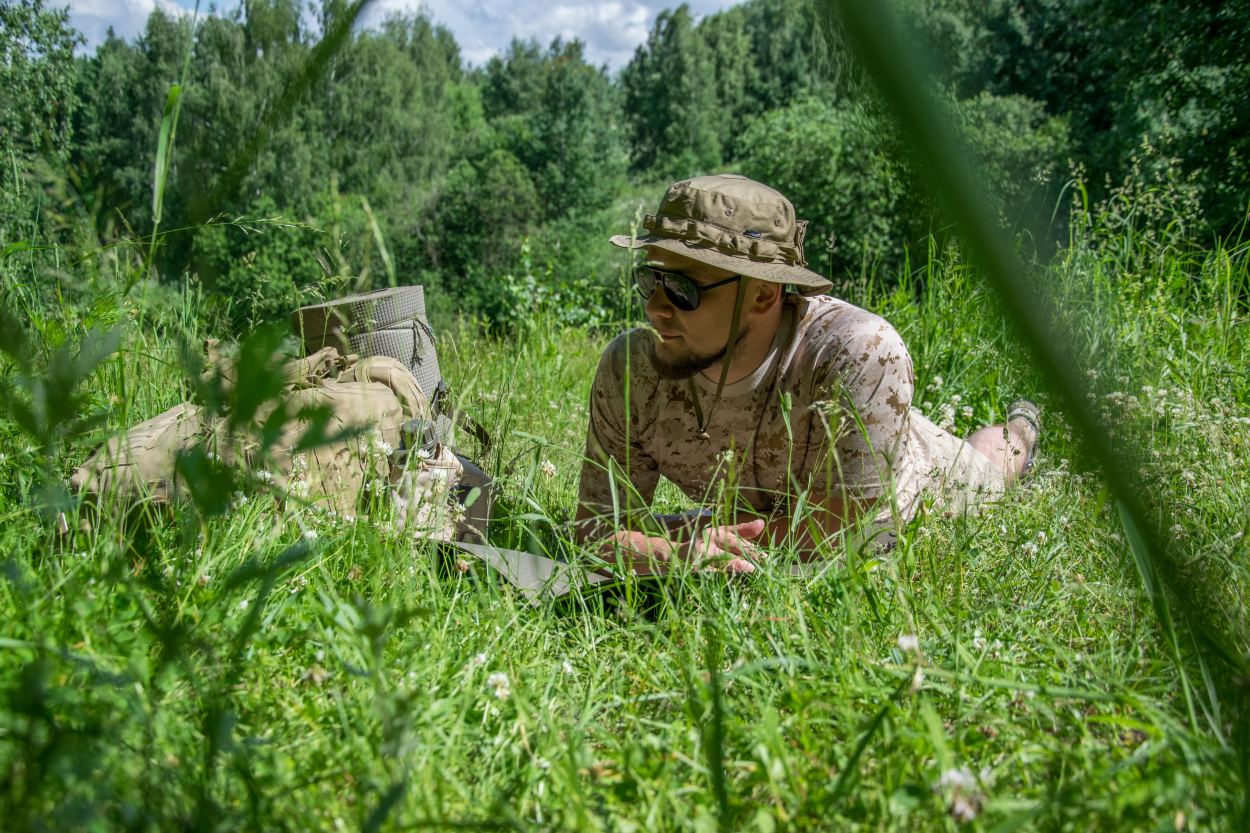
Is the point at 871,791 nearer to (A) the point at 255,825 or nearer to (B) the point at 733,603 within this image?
(B) the point at 733,603

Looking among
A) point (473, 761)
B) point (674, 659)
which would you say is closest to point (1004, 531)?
point (674, 659)

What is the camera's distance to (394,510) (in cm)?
197

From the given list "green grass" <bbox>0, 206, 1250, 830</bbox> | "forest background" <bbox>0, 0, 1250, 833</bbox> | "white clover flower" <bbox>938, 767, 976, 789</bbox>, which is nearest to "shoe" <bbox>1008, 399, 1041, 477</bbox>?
"forest background" <bbox>0, 0, 1250, 833</bbox>

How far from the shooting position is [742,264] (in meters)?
2.35

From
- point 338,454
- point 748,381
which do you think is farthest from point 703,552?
point 338,454

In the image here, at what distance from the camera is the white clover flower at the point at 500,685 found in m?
1.35

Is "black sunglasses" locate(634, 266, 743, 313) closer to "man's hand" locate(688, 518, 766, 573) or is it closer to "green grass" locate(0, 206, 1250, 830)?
"man's hand" locate(688, 518, 766, 573)

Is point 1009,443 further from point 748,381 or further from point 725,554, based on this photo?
point 725,554

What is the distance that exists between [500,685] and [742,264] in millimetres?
1355

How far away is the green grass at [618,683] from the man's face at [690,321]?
2.73ft

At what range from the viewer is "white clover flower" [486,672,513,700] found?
4.43 feet

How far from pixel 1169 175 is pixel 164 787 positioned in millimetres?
4238

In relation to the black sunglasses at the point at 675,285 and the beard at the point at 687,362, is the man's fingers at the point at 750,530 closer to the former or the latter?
the beard at the point at 687,362

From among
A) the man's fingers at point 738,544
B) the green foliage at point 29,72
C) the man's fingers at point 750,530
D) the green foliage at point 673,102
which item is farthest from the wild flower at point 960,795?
the green foliage at point 673,102
